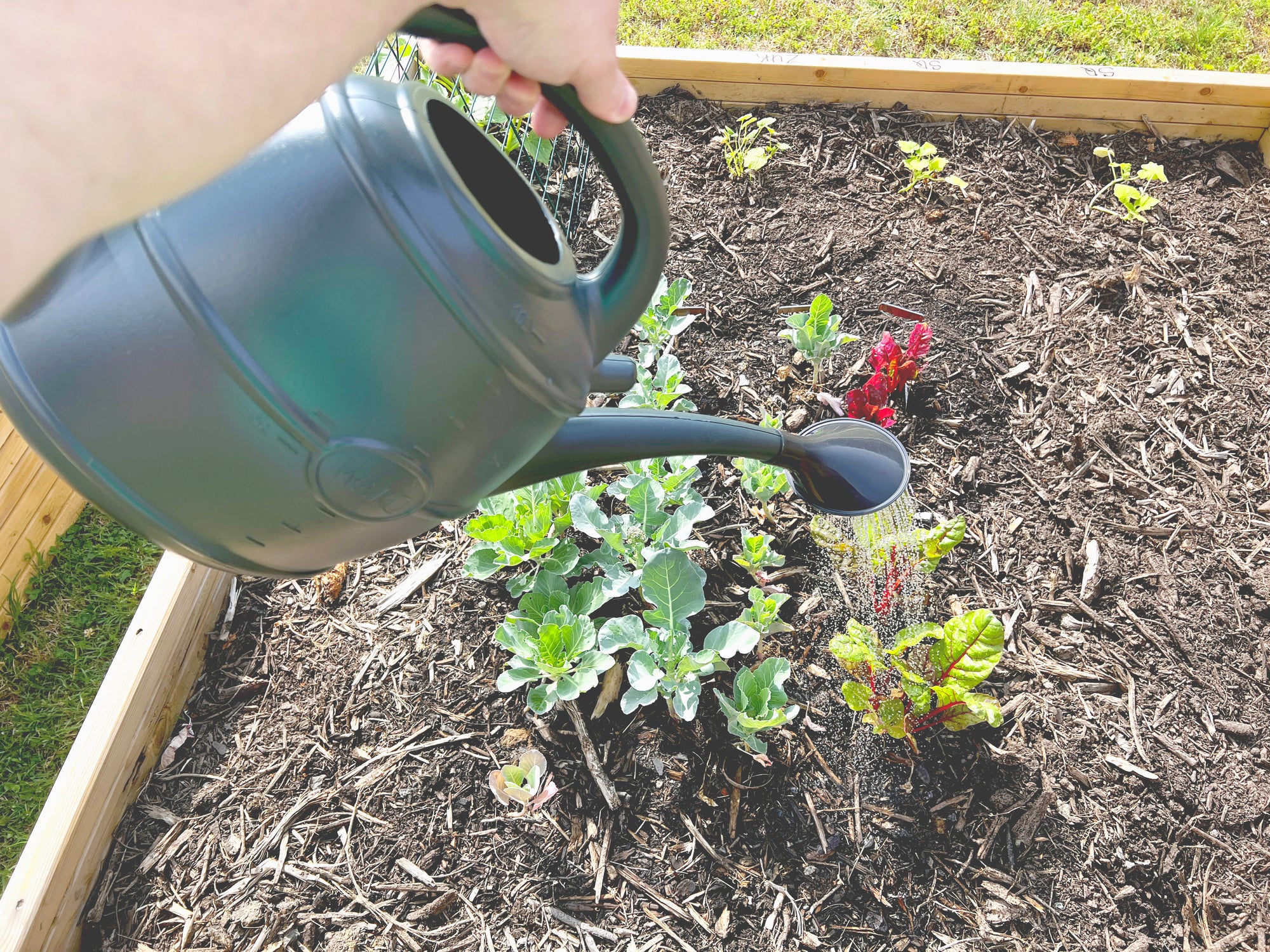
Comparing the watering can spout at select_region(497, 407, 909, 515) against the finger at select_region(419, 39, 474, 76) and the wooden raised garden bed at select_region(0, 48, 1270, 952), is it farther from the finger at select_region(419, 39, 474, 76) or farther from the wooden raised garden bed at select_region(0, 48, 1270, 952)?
the finger at select_region(419, 39, 474, 76)

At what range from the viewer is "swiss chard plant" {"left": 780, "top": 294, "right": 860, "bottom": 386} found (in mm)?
1907

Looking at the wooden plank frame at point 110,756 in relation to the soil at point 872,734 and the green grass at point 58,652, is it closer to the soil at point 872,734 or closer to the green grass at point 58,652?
the soil at point 872,734

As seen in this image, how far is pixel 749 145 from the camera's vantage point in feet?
8.64

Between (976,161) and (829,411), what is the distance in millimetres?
1145

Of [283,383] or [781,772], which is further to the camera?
[781,772]

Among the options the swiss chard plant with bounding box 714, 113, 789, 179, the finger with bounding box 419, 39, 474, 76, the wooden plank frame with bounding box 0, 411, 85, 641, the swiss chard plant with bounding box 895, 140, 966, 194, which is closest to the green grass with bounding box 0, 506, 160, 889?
the wooden plank frame with bounding box 0, 411, 85, 641

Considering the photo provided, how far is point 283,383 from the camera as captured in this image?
0.63 meters

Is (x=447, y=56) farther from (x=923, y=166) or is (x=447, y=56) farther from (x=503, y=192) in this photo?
(x=923, y=166)

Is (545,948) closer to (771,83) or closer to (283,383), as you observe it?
(283,383)

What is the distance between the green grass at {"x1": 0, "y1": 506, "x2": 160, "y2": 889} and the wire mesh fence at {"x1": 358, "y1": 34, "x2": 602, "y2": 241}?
5.09 ft

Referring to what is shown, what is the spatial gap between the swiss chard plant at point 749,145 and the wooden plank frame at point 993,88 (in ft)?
0.54

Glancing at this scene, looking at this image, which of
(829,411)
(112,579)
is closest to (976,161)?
(829,411)

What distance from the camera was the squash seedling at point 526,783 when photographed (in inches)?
59.2

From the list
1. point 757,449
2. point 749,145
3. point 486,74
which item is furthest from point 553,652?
point 749,145
